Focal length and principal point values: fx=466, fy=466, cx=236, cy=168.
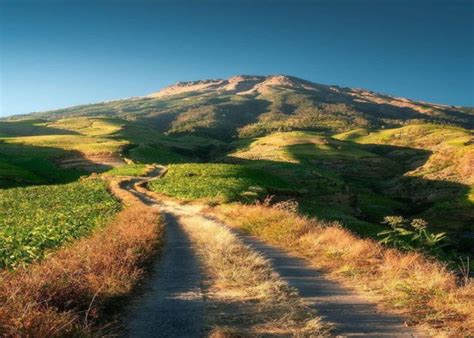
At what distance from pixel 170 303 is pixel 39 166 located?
73.8 meters

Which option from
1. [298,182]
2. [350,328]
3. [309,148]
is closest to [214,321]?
[350,328]

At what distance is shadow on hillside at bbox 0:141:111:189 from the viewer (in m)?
66.7

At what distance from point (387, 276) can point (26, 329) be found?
10692 millimetres

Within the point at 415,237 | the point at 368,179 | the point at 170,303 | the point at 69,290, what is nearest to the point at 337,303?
the point at 170,303

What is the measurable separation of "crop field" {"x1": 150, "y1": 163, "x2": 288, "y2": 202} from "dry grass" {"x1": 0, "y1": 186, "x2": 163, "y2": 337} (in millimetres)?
28666

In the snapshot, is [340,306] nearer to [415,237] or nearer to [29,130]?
[415,237]

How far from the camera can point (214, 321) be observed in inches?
429

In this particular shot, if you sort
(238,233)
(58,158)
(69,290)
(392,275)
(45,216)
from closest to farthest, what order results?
(69,290), (392,275), (238,233), (45,216), (58,158)

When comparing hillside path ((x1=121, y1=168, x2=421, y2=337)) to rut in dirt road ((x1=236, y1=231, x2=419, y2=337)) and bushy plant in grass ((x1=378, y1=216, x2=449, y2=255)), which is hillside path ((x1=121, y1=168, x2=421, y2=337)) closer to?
rut in dirt road ((x1=236, y1=231, x2=419, y2=337))

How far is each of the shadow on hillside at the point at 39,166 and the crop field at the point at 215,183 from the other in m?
18.4

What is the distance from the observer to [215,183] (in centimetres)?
5538

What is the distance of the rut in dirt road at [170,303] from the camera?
10.4 meters

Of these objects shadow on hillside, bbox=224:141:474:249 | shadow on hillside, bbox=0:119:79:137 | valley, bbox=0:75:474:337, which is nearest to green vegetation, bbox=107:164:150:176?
valley, bbox=0:75:474:337

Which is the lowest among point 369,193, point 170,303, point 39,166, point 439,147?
point 369,193
